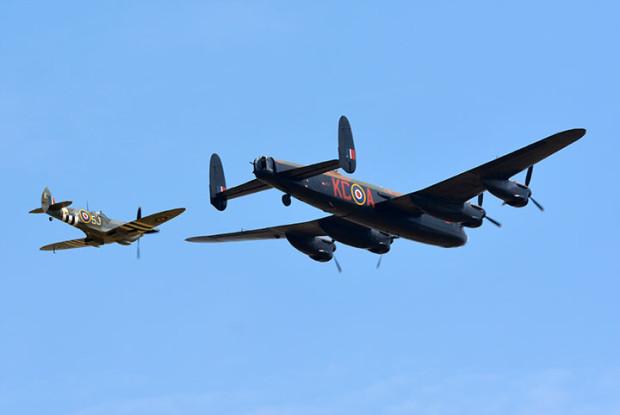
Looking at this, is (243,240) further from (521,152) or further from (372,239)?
(521,152)

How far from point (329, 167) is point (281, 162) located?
2.78 meters

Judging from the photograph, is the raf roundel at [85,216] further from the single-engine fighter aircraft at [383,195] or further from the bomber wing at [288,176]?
the bomber wing at [288,176]

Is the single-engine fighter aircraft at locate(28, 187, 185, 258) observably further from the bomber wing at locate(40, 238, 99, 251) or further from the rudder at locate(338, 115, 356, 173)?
the rudder at locate(338, 115, 356, 173)

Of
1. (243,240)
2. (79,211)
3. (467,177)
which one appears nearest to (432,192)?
(467,177)

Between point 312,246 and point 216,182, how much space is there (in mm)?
8529

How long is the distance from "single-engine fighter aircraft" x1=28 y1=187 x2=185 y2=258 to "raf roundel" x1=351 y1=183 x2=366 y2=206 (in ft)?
28.2

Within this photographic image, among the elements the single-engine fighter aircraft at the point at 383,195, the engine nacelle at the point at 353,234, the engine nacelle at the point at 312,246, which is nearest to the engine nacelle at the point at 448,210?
the single-engine fighter aircraft at the point at 383,195

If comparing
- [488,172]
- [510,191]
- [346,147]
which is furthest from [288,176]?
[510,191]

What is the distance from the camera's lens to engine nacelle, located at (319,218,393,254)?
53188 millimetres

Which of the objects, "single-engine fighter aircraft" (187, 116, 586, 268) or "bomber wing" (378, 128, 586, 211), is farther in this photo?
"single-engine fighter aircraft" (187, 116, 586, 268)

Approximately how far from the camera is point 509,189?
47.0m

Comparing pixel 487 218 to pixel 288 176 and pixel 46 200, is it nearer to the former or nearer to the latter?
pixel 288 176

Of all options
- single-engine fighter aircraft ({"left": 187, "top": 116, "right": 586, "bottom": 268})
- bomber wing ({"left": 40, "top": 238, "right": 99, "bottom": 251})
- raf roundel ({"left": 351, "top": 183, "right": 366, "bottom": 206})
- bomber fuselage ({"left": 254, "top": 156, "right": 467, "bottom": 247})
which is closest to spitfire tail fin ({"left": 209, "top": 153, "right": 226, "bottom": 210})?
single-engine fighter aircraft ({"left": 187, "top": 116, "right": 586, "bottom": 268})

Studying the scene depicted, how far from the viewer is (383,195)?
49.9 metres
